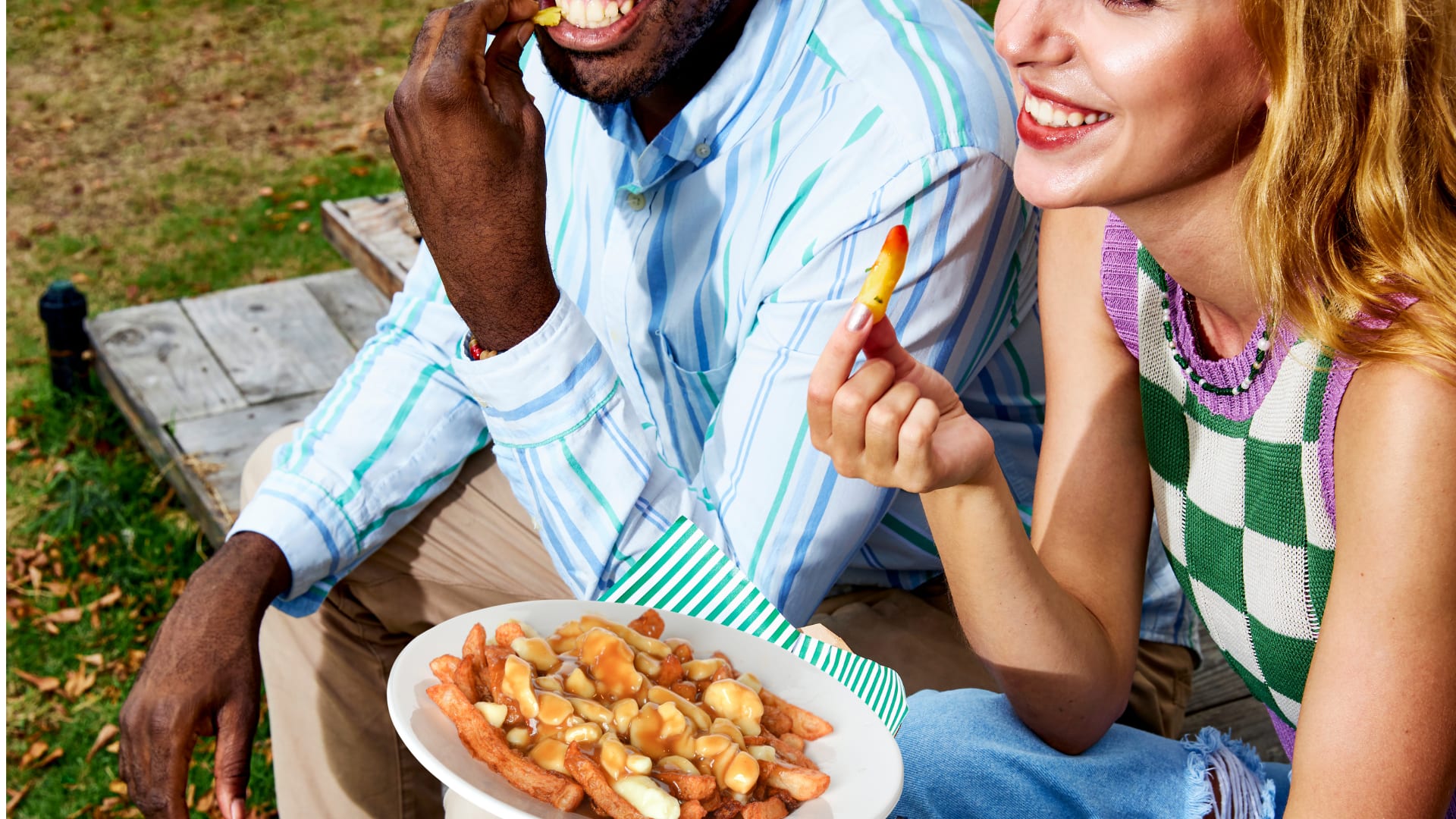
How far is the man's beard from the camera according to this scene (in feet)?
7.27

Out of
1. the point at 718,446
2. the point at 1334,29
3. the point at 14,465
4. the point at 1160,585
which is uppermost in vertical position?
the point at 1334,29

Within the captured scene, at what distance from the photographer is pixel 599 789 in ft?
4.33

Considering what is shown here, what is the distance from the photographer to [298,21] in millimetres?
7793

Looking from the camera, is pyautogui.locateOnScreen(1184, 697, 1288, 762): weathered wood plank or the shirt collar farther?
pyautogui.locateOnScreen(1184, 697, 1288, 762): weathered wood plank

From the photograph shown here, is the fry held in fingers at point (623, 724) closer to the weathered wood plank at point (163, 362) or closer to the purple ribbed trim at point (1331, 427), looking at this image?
the purple ribbed trim at point (1331, 427)

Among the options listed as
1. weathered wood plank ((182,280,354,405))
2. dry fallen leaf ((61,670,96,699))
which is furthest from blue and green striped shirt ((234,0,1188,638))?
weathered wood plank ((182,280,354,405))

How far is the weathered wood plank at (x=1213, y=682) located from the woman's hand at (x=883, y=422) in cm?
128

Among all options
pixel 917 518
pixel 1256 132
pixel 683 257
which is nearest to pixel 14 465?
pixel 683 257

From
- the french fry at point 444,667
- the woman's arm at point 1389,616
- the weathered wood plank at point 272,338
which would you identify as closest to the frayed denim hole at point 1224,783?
the woman's arm at point 1389,616

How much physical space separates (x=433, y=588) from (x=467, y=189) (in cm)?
88

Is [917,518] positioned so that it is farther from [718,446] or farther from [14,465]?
[14,465]

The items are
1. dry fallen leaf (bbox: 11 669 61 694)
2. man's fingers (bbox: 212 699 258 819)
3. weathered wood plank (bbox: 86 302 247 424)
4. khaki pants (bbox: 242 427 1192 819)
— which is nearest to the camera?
man's fingers (bbox: 212 699 258 819)

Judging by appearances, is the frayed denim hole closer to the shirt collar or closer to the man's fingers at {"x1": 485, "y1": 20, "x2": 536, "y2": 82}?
the shirt collar

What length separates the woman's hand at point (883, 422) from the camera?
1.50 metres
